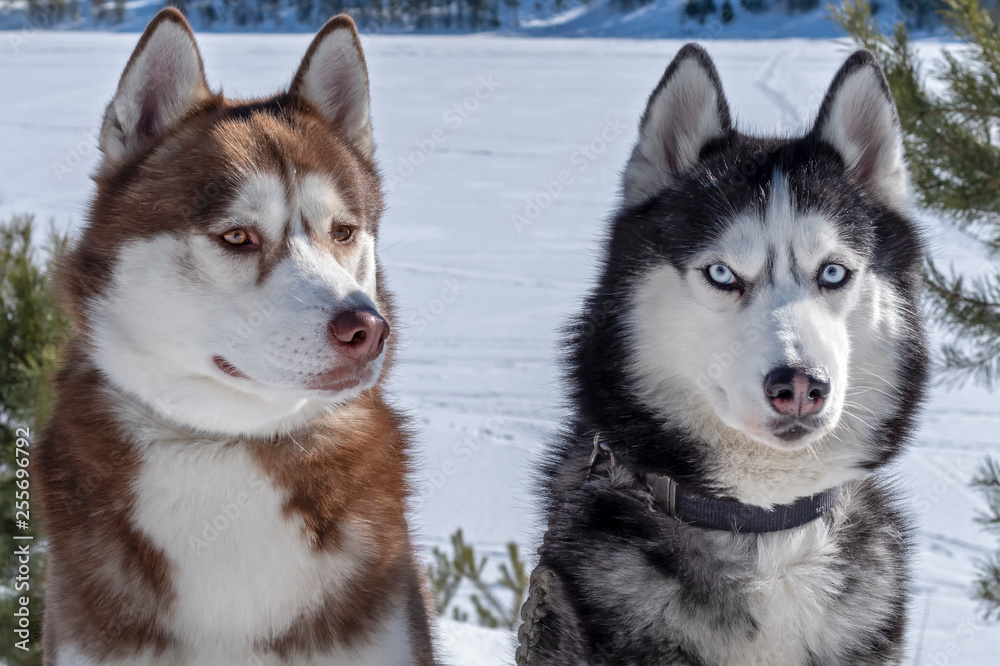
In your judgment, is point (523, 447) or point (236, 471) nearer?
point (236, 471)

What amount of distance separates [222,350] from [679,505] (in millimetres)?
1312

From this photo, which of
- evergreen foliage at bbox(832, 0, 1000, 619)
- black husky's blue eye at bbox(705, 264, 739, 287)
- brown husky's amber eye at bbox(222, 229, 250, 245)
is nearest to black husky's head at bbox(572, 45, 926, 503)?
black husky's blue eye at bbox(705, 264, 739, 287)

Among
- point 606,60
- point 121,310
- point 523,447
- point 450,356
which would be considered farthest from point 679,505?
point 606,60

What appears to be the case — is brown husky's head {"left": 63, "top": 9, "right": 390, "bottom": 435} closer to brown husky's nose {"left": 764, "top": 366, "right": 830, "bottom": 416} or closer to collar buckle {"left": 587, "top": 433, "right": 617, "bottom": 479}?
collar buckle {"left": 587, "top": 433, "right": 617, "bottom": 479}

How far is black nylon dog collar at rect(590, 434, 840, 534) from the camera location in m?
2.38

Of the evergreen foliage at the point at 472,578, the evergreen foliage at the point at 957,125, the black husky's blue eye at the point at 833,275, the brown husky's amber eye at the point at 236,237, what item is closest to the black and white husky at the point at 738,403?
the black husky's blue eye at the point at 833,275

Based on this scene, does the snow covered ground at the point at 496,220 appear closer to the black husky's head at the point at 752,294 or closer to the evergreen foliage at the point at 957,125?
the black husky's head at the point at 752,294

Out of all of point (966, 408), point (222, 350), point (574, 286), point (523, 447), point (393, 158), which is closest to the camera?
point (222, 350)

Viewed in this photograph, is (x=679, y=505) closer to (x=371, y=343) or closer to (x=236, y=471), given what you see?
(x=371, y=343)

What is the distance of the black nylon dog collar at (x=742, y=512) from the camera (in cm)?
238

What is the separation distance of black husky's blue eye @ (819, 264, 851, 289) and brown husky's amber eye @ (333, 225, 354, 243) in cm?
130

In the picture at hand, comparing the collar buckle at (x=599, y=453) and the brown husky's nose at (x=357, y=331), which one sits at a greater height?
the brown husky's nose at (x=357, y=331)

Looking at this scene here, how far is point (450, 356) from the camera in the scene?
1193 centimetres

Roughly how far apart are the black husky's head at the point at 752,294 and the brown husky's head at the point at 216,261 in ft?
2.51
